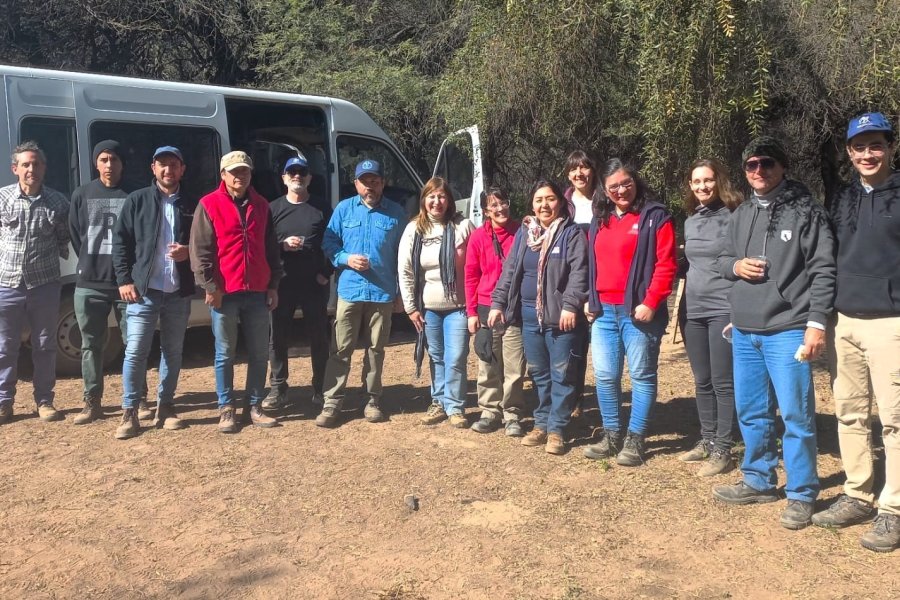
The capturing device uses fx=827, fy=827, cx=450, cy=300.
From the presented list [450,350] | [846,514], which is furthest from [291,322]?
[846,514]

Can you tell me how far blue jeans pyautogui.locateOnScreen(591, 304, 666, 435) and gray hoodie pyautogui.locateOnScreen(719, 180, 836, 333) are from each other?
711 mm

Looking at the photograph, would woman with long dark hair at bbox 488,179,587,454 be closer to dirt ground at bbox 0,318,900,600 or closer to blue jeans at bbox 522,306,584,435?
blue jeans at bbox 522,306,584,435

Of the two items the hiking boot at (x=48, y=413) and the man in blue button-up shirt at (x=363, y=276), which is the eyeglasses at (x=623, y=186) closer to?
the man in blue button-up shirt at (x=363, y=276)

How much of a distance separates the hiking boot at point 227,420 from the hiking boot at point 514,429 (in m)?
1.90

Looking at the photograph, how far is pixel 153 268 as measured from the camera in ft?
18.2

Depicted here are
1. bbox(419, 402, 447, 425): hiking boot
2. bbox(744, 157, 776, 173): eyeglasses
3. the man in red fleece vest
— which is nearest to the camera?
bbox(744, 157, 776, 173): eyeglasses

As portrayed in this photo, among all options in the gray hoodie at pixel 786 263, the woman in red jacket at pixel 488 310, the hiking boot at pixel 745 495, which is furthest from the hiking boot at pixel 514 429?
the gray hoodie at pixel 786 263

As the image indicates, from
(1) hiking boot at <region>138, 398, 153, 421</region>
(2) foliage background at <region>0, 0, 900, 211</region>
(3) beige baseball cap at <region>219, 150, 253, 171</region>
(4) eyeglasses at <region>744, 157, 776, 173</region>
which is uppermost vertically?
(2) foliage background at <region>0, 0, 900, 211</region>

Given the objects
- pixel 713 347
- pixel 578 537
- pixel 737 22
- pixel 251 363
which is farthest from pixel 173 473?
pixel 737 22

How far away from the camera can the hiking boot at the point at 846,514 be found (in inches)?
158

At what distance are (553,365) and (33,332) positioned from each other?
148 inches

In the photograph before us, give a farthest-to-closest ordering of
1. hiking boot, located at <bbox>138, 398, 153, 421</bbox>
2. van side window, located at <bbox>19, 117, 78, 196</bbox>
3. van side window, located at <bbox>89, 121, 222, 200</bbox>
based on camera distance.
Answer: van side window, located at <bbox>89, 121, 222, 200</bbox> → van side window, located at <bbox>19, 117, 78, 196</bbox> → hiking boot, located at <bbox>138, 398, 153, 421</bbox>

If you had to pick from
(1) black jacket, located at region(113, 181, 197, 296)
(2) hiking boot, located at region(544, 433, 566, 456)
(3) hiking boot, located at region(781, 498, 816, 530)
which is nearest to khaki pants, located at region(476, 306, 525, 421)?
(2) hiking boot, located at region(544, 433, 566, 456)

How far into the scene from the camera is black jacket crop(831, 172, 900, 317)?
3662 millimetres
